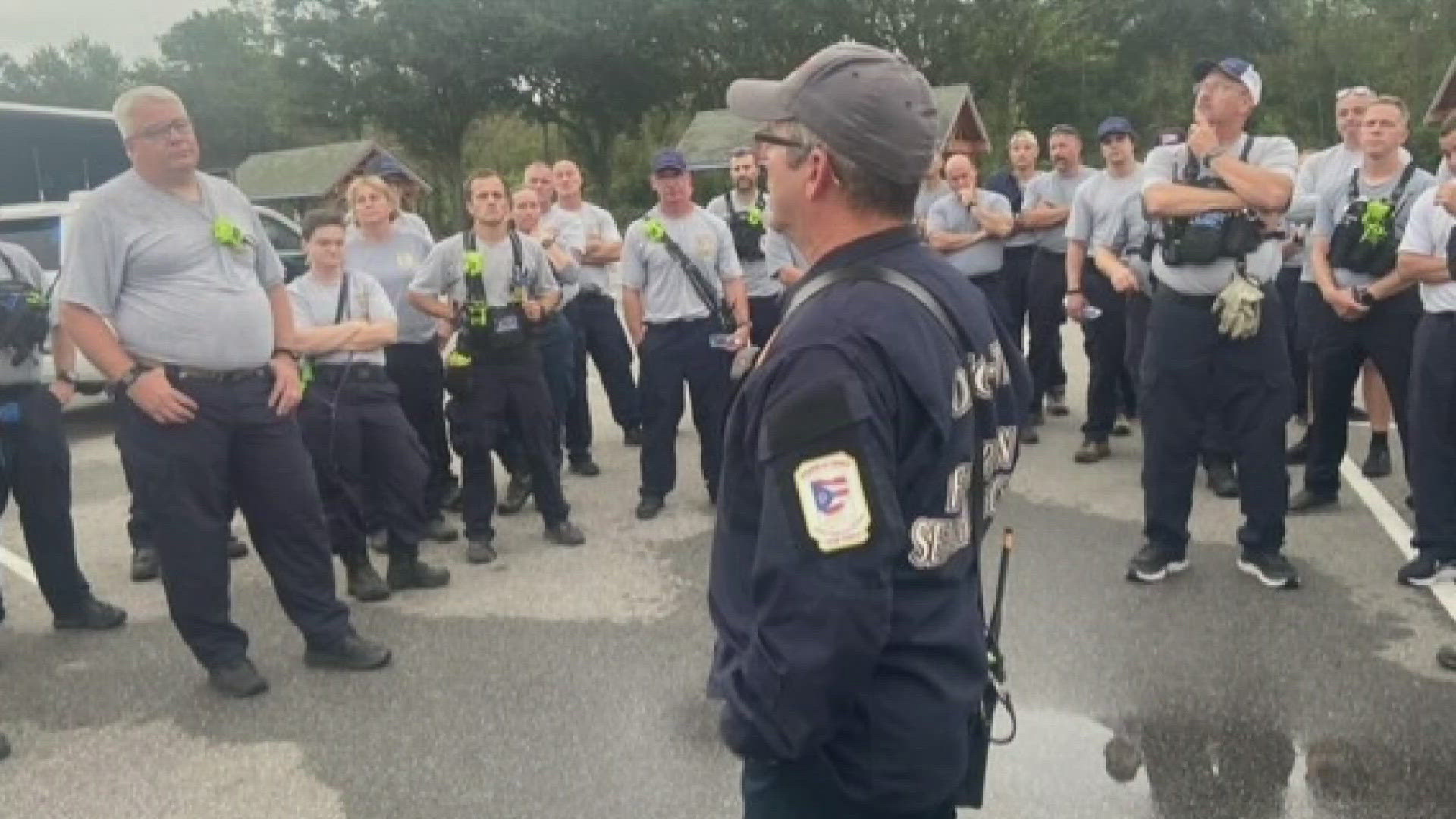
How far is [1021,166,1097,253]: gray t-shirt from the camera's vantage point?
8.48m

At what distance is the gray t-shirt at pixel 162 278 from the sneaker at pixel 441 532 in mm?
2341

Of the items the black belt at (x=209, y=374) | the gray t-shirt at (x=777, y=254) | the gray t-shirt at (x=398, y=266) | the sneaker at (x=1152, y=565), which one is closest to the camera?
the black belt at (x=209, y=374)

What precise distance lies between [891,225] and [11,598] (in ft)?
18.3

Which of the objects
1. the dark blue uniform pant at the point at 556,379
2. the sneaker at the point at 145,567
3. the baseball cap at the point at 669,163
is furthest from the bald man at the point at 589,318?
the sneaker at the point at 145,567

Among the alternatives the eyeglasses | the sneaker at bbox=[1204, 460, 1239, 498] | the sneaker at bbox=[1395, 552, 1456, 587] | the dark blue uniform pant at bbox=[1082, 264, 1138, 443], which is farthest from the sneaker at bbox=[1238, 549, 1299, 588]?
the eyeglasses

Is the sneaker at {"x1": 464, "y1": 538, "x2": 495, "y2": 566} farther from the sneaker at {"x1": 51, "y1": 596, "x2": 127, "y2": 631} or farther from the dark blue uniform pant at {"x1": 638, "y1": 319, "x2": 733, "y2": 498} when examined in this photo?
the sneaker at {"x1": 51, "y1": 596, "x2": 127, "y2": 631}

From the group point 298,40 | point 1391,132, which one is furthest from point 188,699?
point 298,40

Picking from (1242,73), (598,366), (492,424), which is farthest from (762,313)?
(1242,73)

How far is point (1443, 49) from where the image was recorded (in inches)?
1745

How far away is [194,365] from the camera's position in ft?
14.1

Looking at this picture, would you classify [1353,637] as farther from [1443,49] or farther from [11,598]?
[1443,49]

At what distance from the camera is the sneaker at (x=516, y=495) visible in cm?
707

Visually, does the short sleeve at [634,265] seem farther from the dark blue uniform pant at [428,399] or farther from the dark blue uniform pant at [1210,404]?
the dark blue uniform pant at [1210,404]

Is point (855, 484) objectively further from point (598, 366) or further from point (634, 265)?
point (598, 366)
